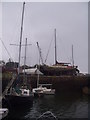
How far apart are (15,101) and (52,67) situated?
89.8 ft

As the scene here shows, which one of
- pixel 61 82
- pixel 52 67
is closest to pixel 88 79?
pixel 61 82

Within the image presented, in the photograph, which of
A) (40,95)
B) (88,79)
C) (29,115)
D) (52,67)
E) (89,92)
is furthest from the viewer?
(52,67)

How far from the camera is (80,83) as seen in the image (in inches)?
1740

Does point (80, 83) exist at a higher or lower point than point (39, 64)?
lower

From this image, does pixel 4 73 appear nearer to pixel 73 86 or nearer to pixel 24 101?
pixel 73 86

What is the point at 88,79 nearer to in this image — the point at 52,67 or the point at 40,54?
the point at 52,67

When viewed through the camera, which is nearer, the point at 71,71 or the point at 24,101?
the point at 24,101

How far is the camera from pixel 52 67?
50.6 metres

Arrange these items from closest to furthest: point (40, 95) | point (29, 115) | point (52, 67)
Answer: point (29, 115) → point (40, 95) → point (52, 67)

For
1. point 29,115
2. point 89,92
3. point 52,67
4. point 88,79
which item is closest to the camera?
point 29,115

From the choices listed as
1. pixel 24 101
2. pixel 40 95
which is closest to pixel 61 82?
pixel 40 95

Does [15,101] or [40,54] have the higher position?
[40,54]

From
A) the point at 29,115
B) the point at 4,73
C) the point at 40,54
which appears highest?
the point at 40,54

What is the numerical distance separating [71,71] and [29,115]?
31.6 metres
